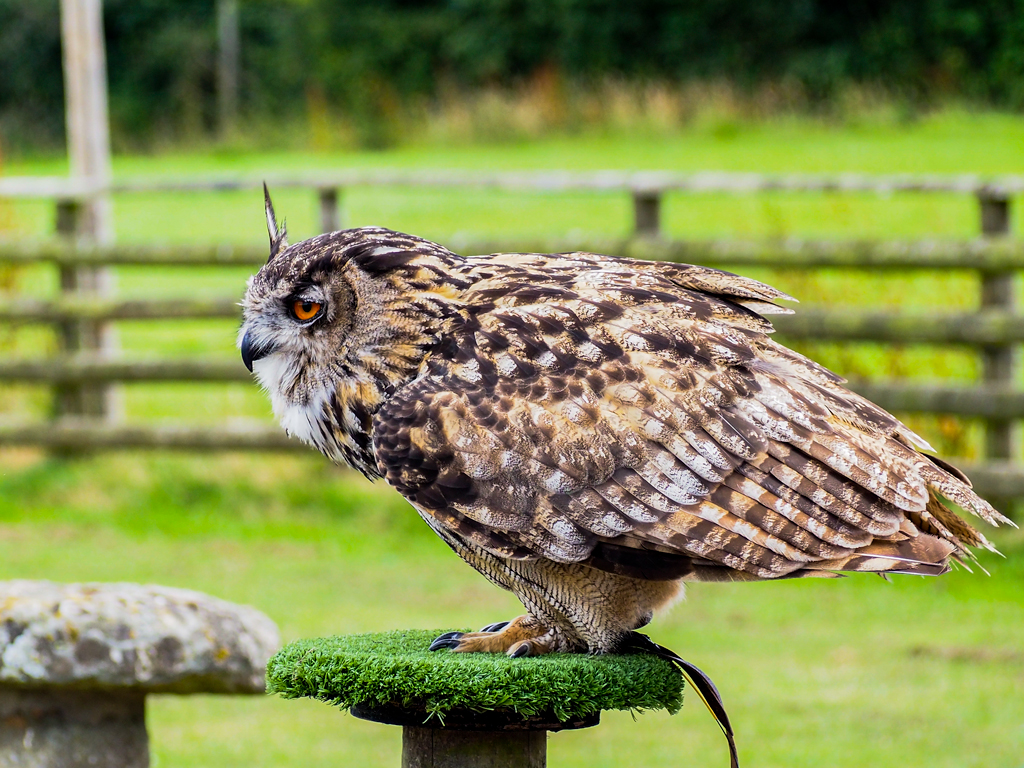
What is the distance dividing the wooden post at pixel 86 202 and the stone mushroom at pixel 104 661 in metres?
4.95

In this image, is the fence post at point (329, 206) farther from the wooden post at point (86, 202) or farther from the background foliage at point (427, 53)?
the background foliage at point (427, 53)

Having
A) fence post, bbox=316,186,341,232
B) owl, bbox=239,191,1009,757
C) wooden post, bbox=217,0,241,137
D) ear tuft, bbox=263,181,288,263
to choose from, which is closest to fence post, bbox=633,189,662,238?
fence post, bbox=316,186,341,232

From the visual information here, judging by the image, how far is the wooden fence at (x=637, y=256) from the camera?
680 cm

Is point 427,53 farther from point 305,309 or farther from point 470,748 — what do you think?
point 470,748

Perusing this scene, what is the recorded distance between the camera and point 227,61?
92.7ft

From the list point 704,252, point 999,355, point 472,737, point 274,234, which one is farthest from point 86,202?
point 472,737

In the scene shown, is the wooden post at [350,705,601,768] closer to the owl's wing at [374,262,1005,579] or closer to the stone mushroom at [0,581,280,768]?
the owl's wing at [374,262,1005,579]

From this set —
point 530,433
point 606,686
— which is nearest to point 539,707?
point 606,686

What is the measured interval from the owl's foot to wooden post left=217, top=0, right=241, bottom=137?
25.5m

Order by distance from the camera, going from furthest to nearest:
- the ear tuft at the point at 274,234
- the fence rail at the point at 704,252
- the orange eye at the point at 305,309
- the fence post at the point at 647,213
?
1. the fence post at the point at 647,213
2. the fence rail at the point at 704,252
3. the ear tuft at the point at 274,234
4. the orange eye at the point at 305,309

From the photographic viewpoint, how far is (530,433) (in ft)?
8.16

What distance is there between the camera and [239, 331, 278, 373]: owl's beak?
2.74 m

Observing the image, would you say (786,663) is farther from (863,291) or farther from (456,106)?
(456,106)

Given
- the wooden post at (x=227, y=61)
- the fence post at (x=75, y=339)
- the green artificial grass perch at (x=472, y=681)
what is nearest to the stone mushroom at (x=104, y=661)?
the green artificial grass perch at (x=472, y=681)
